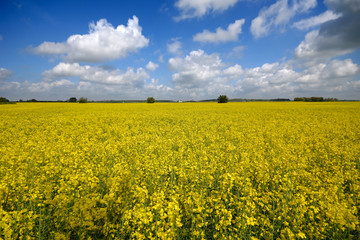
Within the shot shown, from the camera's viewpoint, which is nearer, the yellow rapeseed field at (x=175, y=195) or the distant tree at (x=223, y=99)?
the yellow rapeseed field at (x=175, y=195)

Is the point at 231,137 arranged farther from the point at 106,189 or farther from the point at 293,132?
the point at 106,189

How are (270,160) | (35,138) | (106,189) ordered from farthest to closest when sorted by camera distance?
(35,138) → (270,160) → (106,189)

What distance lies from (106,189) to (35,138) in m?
8.33

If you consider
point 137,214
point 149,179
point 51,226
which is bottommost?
point 51,226

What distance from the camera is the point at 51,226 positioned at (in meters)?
3.56

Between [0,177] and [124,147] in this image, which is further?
[124,147]

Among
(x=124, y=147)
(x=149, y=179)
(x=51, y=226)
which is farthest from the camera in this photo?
(x=124, y=147)

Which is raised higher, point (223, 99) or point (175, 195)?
point (223, 99)

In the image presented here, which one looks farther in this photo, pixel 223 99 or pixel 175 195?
pixel 223 99

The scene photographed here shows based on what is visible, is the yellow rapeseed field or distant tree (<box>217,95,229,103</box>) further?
distant tree (<box>217,95,229,103</box>)

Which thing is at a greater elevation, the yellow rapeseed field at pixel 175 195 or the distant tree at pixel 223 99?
the distant tree at pixel 223 99

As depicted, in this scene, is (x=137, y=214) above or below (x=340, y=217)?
above

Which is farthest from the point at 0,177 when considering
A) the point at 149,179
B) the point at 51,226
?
the point at 149,179

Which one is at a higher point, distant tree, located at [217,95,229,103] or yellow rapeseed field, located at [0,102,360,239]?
distant tree, located at [217,95,229,103]
